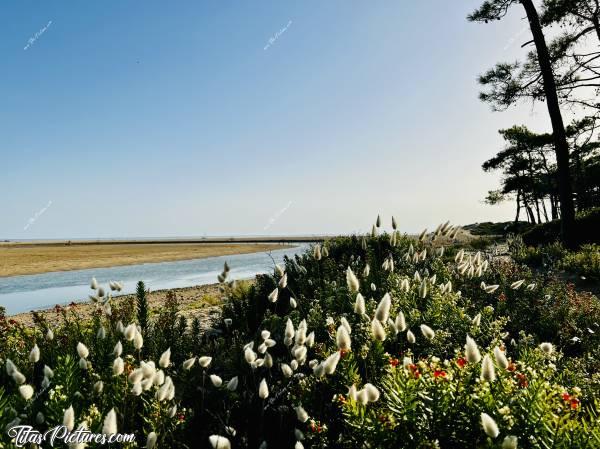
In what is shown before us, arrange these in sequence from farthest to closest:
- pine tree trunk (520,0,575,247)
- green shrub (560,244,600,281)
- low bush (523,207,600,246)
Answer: low bush (523,207,600,246) < pine tree trunk (520,0,575,247) < green shrub (560,244,600,281)

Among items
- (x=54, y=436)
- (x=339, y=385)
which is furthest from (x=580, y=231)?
(x=54, y=436)

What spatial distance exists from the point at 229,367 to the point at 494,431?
10.8ft

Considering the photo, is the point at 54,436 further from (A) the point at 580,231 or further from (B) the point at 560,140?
(A) the point at 580,231

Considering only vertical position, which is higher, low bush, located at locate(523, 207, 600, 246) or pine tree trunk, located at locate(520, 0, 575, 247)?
pine tree trunk, located at locate(520, 0, 575, 247)

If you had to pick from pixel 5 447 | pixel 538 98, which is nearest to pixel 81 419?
pixel 5 447

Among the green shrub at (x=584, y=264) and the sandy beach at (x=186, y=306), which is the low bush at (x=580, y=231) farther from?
the sandy beach at (x=186, y=306)

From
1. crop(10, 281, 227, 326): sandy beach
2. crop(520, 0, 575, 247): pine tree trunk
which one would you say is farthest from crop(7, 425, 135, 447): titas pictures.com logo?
crop(520, 0, 575, 247): pine tree trunk

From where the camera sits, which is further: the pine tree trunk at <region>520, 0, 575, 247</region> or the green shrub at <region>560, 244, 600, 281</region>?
the pine tree trunk at <region>520, 0, 575, 247</region>

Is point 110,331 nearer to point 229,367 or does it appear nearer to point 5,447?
point 229,367

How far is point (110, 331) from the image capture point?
531 centimetres

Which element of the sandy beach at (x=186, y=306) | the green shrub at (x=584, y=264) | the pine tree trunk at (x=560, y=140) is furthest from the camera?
the pine tree trunk at (x=560, y=140)

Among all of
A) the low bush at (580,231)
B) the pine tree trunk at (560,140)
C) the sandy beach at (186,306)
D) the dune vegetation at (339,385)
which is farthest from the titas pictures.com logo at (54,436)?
the low bush at (580,231)

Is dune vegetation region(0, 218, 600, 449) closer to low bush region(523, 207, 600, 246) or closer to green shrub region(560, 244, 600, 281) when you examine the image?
green shrub region(560, 244, 600, 281)

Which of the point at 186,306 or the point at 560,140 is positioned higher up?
the point at 560,140
